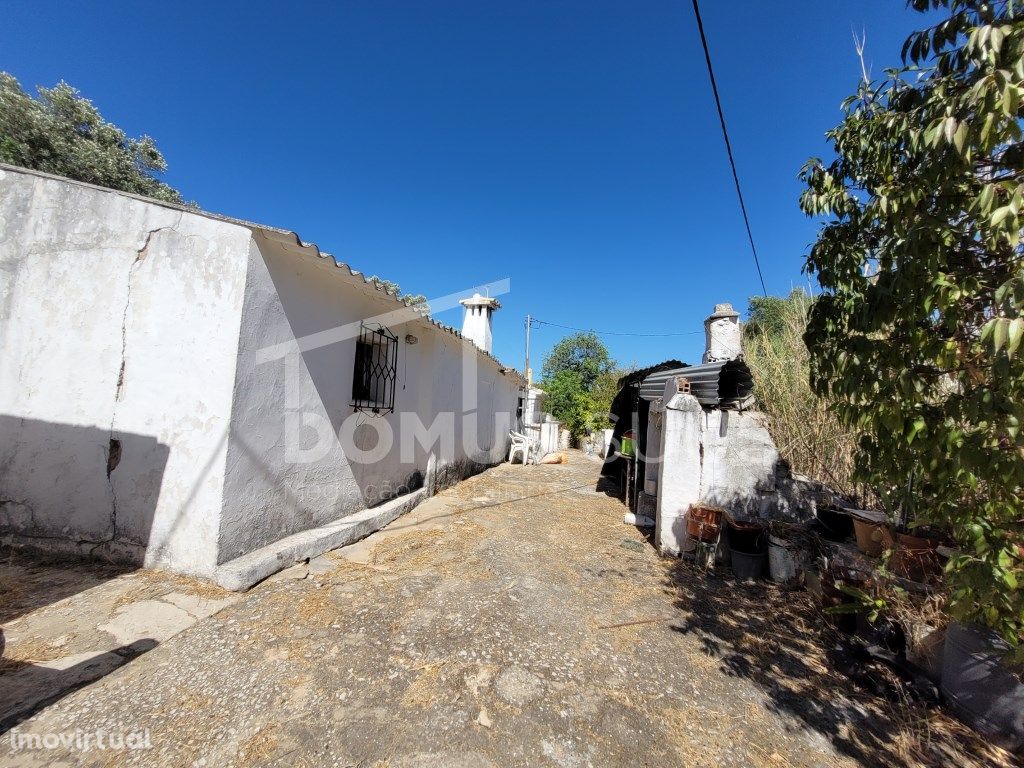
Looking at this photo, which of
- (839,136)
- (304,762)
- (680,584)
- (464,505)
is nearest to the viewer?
(304,762)

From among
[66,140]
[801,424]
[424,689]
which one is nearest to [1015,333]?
[424,689]

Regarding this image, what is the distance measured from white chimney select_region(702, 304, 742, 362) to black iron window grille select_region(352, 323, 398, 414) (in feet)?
19.5

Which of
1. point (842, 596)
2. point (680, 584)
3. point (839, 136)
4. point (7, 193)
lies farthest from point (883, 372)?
point (7, 193)

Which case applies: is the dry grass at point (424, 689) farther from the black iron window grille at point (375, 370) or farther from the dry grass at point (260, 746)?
the black iron window grille at point (375, 370)

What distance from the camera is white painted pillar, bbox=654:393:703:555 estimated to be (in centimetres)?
496

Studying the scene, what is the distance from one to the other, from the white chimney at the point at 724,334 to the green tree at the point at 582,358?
A: 16.2 meters

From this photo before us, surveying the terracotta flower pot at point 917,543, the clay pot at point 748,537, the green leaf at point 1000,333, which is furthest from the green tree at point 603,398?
the green leaf at point 1000,333

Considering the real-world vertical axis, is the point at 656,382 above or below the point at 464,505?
above

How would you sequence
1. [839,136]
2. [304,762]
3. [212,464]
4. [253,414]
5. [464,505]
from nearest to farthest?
[304,762] < [839,136] < [212,464] < [253,414] < [464,505]

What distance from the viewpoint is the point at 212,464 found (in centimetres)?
331

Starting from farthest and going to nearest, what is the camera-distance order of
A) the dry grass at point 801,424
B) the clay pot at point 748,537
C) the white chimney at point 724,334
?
the white chimney at point 724,334, the dry grass at point 801,424, the clay pot at point 748,537

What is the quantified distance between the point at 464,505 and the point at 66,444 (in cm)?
496

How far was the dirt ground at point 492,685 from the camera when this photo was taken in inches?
76.5

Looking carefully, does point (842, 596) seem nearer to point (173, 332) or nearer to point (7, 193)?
point (173, 332)
